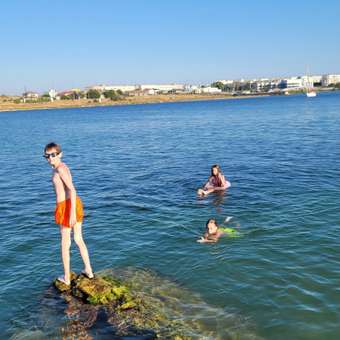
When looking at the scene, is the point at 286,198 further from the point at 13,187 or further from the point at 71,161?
the point at 71,161

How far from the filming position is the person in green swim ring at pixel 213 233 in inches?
521

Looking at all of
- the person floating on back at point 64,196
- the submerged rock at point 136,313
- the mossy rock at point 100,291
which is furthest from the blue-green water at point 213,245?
the person floating on back at point 64,196

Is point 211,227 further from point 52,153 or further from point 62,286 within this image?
point 52,153

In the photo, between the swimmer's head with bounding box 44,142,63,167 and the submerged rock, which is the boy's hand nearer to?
the swimmer's head with bounding box 44,142,63,167

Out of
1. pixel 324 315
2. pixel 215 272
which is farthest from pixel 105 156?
pixel 324 315

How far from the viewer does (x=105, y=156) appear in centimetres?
3638

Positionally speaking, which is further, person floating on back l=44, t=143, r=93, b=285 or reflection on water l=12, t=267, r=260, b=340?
person floating on back l=44, t=143, r=93, b=285

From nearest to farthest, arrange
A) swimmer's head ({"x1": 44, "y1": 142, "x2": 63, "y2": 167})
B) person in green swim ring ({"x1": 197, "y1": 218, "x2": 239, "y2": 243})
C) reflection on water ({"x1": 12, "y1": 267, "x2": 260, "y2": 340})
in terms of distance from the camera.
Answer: reflection on water ({"x1": 12, "y1": 267, "x2": 260, "y2": 340}) < swimmer's head ({"x1": 44, "y1": 142, "x2": 63, "y2": 167}) < person in green swim ring ({"x1": 197, "y1": 218, "x2": 239, "y2": 243})

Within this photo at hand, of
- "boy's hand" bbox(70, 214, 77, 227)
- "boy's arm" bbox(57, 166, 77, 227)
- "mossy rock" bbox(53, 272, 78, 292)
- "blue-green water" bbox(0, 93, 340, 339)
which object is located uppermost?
"boy's arm" bbox(57, 166, 77, 227)

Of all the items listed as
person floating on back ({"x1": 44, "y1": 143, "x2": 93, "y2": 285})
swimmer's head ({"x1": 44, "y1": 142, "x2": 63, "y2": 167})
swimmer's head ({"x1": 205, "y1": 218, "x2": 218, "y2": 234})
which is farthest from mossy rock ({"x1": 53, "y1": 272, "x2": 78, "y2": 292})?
swimmer's head ({"x1": 205, "y1": 218, "x2": 218, "y2": 234})

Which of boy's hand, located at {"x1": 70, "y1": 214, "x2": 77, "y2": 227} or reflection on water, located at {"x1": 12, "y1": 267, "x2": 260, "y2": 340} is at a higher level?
boy's hand, located at {"x1": 70, "y1": 214, "x2": 77, "y2": 227}

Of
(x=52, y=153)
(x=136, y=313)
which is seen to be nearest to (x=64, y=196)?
(x=52, y=153)

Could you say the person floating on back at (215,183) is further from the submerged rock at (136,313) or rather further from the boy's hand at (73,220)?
the boy's hand at (73,220)

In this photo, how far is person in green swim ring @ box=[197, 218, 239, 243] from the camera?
43.4 ft
